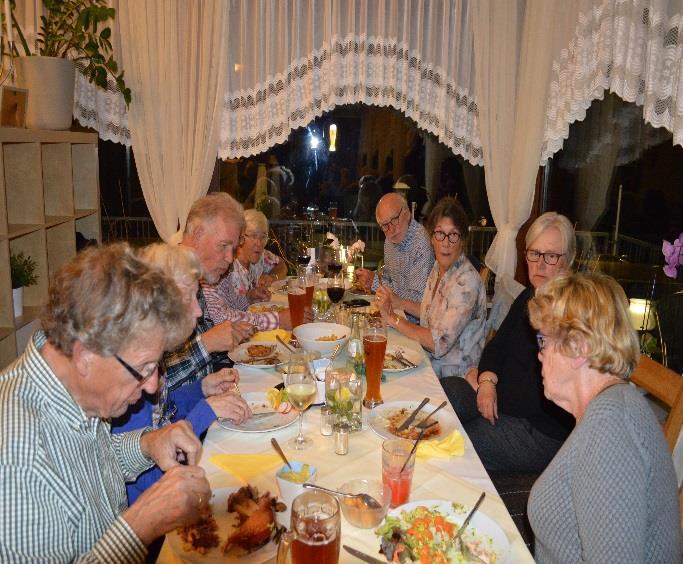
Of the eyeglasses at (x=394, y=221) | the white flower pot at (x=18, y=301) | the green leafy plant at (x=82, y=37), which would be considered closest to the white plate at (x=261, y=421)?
the white flower pot at (x=18, y=301)

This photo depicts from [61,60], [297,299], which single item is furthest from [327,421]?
[61,60]

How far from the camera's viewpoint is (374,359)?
70.3 inches

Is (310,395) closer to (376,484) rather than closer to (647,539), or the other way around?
(376,484)

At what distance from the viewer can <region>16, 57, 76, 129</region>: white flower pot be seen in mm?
2988

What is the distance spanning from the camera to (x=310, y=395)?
156 centimetres

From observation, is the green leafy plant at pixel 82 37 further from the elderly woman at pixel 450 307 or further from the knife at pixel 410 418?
the knife at pixel 410 418

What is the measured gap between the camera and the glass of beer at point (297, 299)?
246 cm

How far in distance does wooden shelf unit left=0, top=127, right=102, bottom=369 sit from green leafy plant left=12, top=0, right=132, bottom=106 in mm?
368

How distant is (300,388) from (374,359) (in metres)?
0.32

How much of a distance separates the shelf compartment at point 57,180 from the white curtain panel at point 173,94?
460 mm

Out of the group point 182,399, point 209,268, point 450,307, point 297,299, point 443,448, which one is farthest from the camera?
point 450,307

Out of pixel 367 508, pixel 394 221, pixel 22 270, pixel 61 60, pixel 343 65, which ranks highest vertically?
pixel 343 65

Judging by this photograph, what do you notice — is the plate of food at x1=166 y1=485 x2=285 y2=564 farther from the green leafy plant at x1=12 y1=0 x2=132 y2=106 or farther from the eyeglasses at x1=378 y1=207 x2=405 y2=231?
the green leafy plant at x1=12 y1=0 x2=132 y2=106

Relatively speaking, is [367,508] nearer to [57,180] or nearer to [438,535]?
[438,535]
